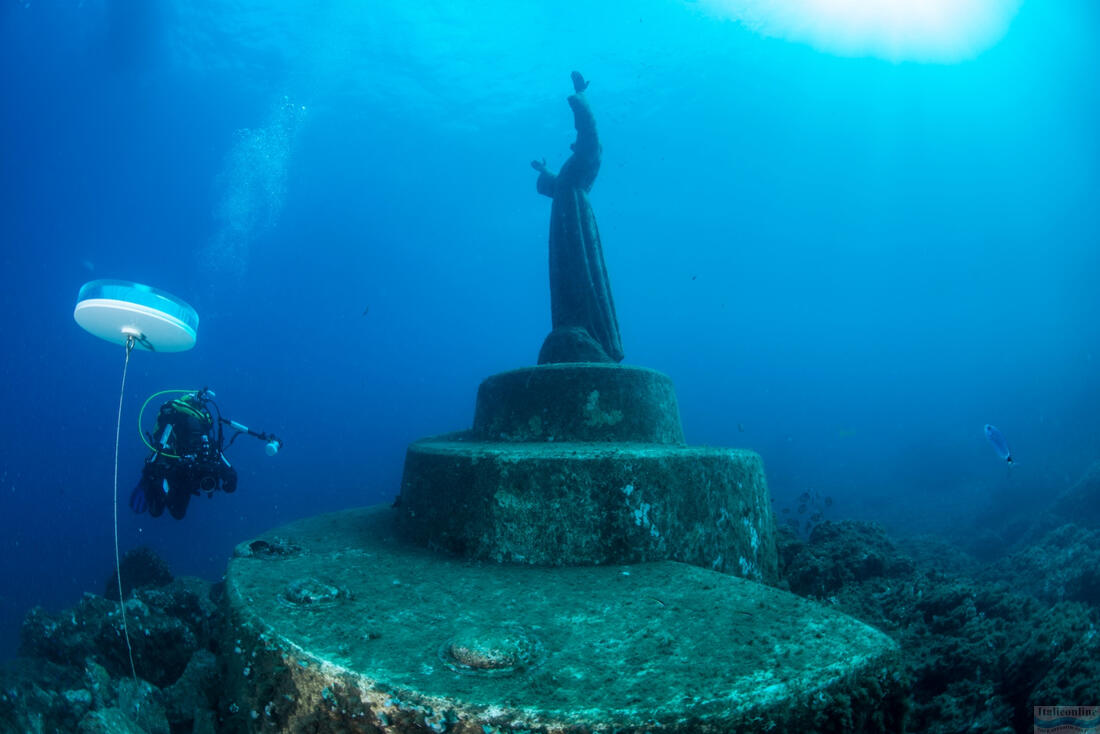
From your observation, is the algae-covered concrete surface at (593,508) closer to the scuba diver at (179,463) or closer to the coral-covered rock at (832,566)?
the coral-covered rock at (832,566)

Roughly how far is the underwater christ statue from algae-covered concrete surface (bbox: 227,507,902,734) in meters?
4.00

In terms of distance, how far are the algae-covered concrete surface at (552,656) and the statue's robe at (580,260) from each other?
4.02 metres

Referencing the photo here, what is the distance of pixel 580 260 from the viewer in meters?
7.20

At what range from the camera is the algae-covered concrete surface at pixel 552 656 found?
6.29ft

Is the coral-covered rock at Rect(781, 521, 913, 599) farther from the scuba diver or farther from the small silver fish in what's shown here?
the scuba diver

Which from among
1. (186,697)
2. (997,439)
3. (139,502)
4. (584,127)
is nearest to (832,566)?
(997,439)

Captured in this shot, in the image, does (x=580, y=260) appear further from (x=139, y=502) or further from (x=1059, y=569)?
(x=1059, y=569)

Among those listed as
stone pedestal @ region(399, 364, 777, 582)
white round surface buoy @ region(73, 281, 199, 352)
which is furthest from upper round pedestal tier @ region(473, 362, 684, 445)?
white round surface buoy @ region(73, 281, 199, 352)

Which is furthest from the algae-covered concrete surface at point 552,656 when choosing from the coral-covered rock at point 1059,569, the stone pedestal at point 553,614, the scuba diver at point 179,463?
the coral-covered rock at point 1059,569

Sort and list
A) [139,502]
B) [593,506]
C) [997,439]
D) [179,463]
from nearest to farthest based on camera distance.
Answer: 1. [593,506]
2. [997,439]
3. [179,463]
4. [139,502]

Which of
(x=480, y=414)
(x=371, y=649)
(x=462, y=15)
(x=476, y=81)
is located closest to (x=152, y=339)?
(x=480, y=414)

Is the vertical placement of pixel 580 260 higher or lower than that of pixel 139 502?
higher

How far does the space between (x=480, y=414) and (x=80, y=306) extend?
4018 mm

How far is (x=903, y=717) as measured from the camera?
7.07 feet
